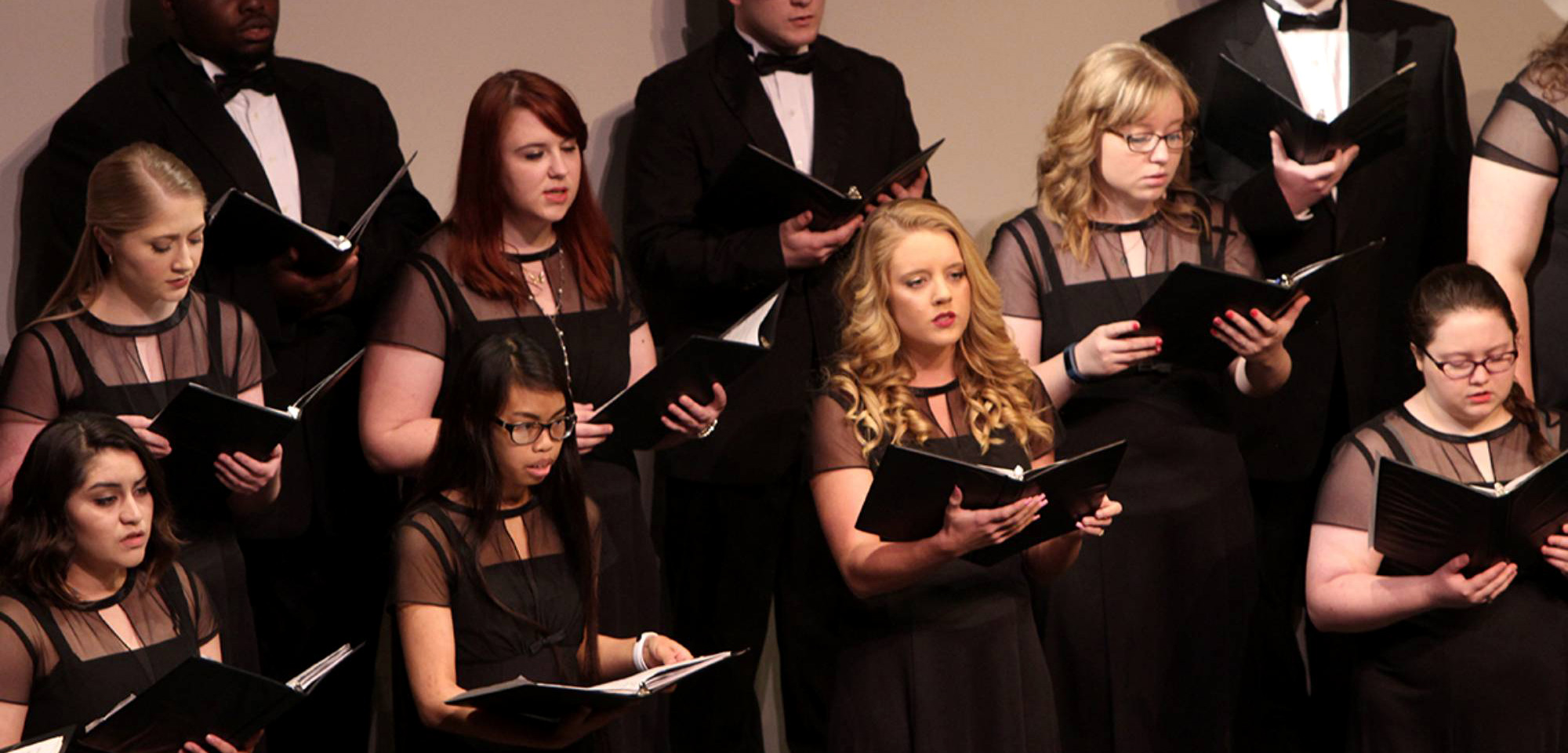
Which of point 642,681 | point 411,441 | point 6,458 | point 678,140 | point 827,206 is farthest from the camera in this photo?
point 678,140

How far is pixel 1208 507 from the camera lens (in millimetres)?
4062

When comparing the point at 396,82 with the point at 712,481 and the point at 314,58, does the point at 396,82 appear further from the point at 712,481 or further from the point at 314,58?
the point at 712,481

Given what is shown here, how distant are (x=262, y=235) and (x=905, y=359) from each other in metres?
1.28

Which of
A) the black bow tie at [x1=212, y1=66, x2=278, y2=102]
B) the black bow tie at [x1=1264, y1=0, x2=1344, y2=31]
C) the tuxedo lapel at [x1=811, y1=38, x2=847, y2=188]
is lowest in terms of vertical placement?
the tuxedo lapel at [x1=811, y1=38, x2=847, y2=188]

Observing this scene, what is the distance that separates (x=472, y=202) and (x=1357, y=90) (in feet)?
6.87

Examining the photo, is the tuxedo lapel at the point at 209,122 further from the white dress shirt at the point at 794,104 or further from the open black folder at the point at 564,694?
the open black folder at the point at 564,694

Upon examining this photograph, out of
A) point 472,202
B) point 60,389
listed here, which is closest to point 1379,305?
point 472,202

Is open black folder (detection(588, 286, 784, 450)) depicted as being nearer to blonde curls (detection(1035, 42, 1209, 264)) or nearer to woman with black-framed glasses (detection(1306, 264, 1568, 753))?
blonde curls (detection(1035, 42, 1209, 264))

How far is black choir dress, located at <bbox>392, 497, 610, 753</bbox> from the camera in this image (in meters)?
3.25

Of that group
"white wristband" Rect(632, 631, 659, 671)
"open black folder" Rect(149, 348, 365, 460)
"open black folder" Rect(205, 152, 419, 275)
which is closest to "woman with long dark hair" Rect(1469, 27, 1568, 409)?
"white wristband" Rect(632, 631, 659, 671)

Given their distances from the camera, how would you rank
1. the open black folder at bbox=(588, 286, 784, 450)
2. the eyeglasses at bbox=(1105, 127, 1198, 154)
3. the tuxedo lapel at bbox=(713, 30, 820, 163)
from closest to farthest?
the open black folder at bbox=(588, 286, 784, 450) → the eyeglasses at bbox=(1105, 127, 1198, 154) → the tuxedo lapel at bbox=(713, 30, 820, 163)

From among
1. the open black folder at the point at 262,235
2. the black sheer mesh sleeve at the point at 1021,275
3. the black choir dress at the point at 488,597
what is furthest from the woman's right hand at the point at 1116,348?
the open black folder at the point at 262,235

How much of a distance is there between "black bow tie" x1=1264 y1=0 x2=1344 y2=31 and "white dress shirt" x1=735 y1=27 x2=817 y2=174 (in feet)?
3.65

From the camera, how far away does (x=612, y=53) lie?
4.87m
